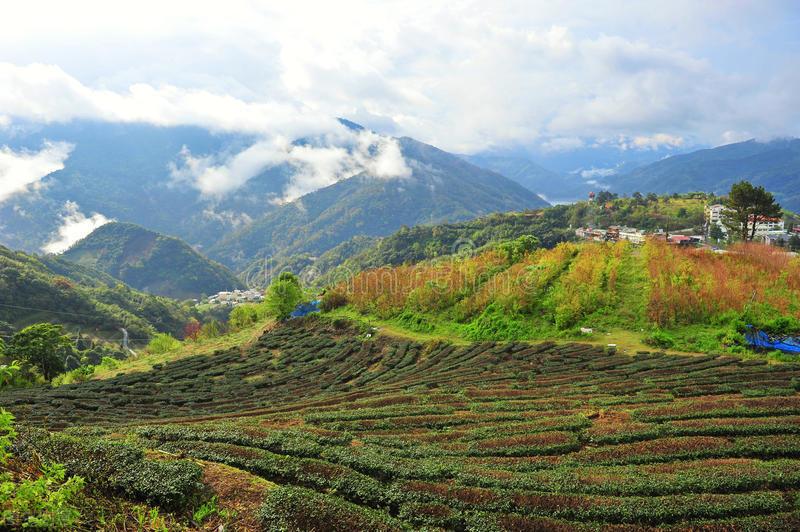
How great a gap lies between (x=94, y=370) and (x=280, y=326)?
22.6 m

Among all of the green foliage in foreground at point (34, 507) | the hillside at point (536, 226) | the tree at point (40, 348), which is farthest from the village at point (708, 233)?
the green foliage in foreground at point (34, 507)

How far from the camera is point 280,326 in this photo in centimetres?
6384

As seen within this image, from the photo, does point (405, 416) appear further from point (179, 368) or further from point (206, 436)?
point (179, 368)

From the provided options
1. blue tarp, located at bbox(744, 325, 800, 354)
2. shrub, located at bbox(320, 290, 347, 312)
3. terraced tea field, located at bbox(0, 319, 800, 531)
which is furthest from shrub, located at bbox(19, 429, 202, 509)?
shrub, located at bbox(320, 290, 347, 312)

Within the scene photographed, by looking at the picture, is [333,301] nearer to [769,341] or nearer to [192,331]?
[769,341]

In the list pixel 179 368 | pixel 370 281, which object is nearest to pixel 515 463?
pixel 179 368

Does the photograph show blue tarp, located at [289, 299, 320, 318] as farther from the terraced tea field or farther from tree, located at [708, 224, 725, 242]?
tree, located at [708, 224, 725, 242]

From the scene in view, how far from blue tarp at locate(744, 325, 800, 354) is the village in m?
58.9

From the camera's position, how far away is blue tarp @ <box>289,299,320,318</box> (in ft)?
221

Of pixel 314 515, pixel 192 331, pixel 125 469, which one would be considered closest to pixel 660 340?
pixel 314 515

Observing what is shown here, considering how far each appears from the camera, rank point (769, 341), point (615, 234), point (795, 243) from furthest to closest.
Result: point (615, 234) < point (795, 243) < point (769, 341)

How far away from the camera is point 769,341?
31844 millimetres

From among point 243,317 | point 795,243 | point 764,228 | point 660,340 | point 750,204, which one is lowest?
point 243,317

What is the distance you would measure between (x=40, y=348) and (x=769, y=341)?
2815 inches
